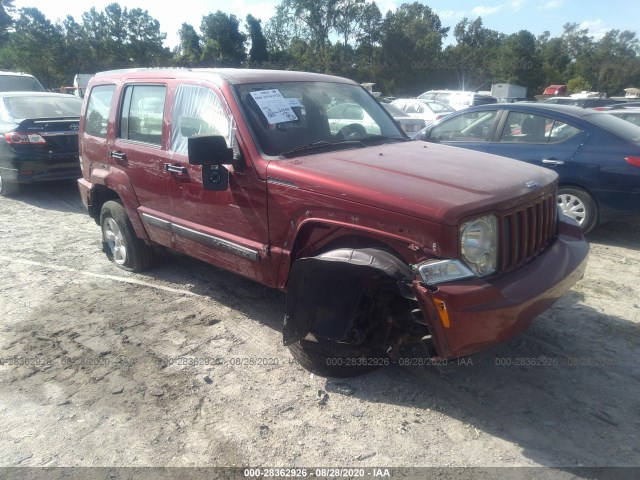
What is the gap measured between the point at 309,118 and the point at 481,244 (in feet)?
5.74

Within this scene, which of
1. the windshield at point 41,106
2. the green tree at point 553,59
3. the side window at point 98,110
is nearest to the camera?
the side window at point 98,110

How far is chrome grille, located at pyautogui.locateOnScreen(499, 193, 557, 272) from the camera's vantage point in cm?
287

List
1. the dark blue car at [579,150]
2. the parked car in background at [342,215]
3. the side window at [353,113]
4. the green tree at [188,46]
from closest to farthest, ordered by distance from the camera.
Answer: the parked car in background at [342,215] < the side window at [353,113] < the dark blue car at [579,150] < the green tree at [188,46]

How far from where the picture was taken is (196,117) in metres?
3.99

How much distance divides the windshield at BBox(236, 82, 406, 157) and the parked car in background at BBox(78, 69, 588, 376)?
0.5 inches

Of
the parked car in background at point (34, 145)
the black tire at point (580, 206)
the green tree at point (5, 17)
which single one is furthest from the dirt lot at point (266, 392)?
the green tree at point (5, 17)

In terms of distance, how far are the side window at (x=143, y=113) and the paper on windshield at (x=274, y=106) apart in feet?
3.41

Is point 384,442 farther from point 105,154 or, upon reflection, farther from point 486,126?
point 486,126

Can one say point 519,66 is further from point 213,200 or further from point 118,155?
point 213,200

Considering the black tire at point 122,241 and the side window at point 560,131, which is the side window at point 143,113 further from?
the side window at point 560,131

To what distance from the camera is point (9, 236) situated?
664cm

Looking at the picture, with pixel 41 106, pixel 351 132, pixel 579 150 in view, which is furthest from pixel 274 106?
pixel 41 106

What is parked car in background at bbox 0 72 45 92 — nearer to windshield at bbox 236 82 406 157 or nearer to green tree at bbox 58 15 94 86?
windshield at bbox 236 82 406 157

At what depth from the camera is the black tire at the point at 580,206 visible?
5871mm
